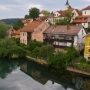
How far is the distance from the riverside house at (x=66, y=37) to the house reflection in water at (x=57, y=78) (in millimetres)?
9292

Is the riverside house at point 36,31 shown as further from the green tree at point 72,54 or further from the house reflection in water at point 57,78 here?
the house reflection in water at point 57,78

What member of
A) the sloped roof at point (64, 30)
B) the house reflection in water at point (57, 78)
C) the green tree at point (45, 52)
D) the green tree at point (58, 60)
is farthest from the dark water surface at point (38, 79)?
the sloped roof at point (64, 30)

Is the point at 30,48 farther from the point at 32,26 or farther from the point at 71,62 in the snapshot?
the point at 71,62

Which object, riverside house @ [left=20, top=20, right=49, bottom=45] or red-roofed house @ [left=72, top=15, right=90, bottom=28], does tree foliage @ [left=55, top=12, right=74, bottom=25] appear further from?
riverside house @ [left=20, top=20, right=49, bottom=45]

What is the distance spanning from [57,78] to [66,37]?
14896 millimetres

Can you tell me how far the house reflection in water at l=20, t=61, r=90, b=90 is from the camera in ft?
98.4

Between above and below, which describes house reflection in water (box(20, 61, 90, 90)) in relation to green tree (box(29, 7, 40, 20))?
below

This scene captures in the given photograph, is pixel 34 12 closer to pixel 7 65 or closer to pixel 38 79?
pixel 7 65

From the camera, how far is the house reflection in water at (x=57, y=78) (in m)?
30.0

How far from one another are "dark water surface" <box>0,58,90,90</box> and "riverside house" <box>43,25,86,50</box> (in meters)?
8.72

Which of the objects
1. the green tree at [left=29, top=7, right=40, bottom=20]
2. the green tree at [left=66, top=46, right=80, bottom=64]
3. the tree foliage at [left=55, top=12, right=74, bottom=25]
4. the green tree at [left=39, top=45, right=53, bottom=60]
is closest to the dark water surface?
the green tree at [left=39, top=45, right=53, bottom=60]

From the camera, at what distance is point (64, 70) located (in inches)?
1415

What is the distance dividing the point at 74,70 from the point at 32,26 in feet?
83.1

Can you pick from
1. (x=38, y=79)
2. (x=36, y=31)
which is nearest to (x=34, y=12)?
(x=36, y=31)
